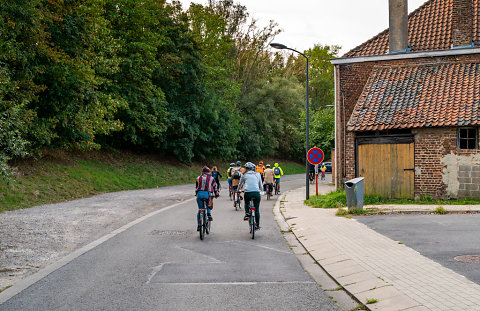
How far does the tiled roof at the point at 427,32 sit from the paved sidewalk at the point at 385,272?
1446cm

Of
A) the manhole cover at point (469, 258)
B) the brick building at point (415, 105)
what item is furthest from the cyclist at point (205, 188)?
the brick building at point (415, 105)

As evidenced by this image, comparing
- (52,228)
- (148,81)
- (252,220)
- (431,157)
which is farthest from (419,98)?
(148,81)

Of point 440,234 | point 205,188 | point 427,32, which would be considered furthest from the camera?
point 427,32

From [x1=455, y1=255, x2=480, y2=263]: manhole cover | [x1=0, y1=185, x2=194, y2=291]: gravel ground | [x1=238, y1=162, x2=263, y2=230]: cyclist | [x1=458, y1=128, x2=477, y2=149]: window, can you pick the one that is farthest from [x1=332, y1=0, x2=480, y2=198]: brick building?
[x1=455, y1=255, x2=480, y2=263]: manhole cover

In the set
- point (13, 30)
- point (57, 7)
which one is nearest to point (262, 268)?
point (13, 30)

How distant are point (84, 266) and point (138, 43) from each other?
28.5 m

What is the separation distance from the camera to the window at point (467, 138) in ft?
61.5

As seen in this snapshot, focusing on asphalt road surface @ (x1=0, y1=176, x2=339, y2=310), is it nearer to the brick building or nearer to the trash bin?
the trash bin

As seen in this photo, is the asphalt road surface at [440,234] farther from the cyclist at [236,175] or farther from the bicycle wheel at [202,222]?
the cyclist at [236,175]

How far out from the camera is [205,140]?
45.7 m

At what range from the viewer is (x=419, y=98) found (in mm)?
20609

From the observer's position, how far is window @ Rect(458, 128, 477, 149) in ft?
61.5

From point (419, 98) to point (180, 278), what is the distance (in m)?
16.6

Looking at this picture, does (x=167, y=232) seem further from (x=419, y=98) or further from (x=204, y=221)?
(x=419, y=98)
